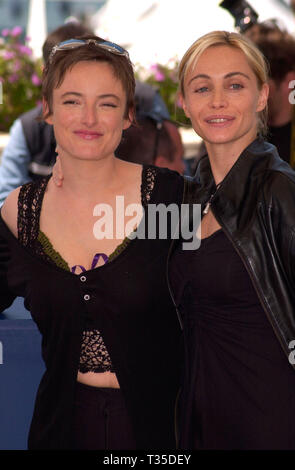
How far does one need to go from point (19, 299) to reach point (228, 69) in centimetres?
119

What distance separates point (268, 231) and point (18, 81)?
5372mm

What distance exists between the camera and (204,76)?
2.08 metres

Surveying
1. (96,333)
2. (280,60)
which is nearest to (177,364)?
(96,333)

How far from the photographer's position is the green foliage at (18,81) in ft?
22.0

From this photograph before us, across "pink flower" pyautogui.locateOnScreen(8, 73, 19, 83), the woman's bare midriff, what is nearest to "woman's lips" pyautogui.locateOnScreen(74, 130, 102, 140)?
the woman's bare midriff

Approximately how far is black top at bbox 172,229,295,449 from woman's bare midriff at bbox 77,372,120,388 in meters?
0.24

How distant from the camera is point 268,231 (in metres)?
1.90

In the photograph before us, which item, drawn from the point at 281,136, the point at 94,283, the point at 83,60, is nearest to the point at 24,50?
the point at 281,136

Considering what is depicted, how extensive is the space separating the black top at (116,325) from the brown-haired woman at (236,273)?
0.07 metres

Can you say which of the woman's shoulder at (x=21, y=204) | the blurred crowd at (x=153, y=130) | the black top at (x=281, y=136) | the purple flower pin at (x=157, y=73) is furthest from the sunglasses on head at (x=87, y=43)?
the purple flower pin at (x=157, y=73)

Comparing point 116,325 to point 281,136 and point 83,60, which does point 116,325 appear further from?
point 281,136

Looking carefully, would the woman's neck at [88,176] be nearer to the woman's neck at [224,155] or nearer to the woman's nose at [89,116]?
the woman's nose at [89,116]
